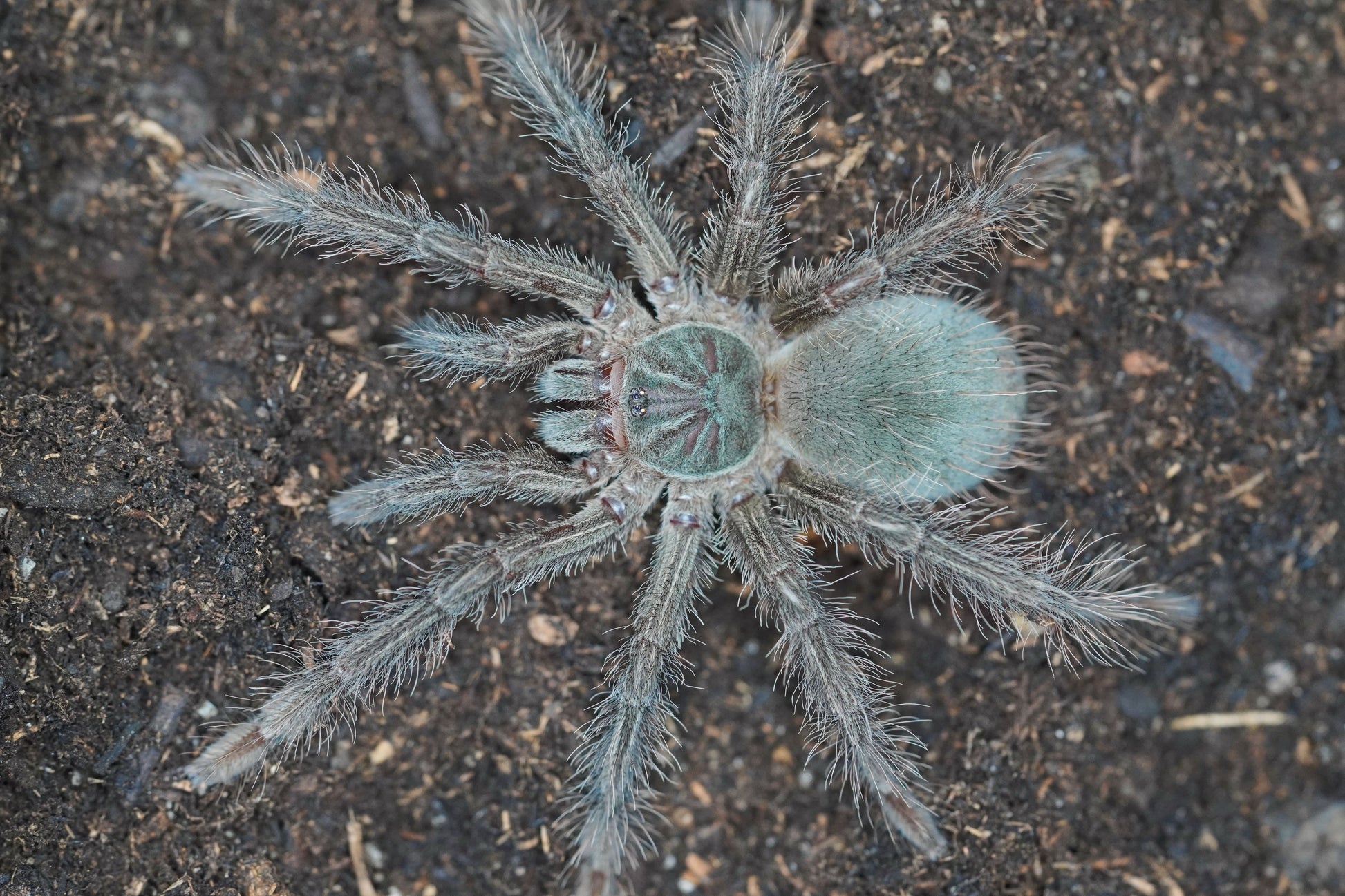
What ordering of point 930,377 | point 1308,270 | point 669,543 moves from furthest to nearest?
point 1308,270 → point 669,543 → point 930,377

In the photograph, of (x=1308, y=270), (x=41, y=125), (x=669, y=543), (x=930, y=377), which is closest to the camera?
(x=930, y=377)

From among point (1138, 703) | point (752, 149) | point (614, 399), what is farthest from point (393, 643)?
point (1138, 703)

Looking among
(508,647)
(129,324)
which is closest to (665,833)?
(508,647)

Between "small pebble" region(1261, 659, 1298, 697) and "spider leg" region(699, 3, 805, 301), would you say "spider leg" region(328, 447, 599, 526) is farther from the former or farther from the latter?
"small pebble" region(1261, 659, 1298, 697)

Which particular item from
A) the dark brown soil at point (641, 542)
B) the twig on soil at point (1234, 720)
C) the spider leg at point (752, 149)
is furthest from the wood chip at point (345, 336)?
the twig on soil at point (1234, 720)

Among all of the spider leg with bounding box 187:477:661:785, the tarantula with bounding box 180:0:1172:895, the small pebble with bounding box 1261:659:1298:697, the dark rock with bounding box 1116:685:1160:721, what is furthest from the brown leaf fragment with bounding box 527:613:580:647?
the small pebble with bounding box 1261:659:1298:697

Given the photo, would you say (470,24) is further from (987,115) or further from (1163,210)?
(1163,210)

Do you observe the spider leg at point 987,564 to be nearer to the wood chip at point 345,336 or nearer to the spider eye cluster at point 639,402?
the spider eye cluster at point 639,402
